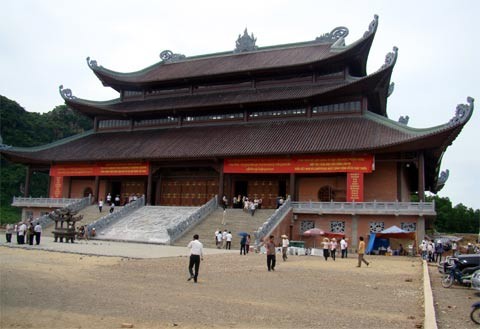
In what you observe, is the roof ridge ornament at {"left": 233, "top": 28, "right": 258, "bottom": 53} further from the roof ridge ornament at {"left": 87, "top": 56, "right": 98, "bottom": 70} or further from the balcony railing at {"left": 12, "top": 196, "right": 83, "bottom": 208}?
the balcony railing at {"left": 12, "top": 196, "right": 83, "bottom": 208}

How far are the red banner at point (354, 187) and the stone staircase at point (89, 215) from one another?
1642 centimetres

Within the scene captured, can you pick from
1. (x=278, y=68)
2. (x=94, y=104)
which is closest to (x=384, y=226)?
(x=278, y=68)

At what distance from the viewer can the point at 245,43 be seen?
4597 cm

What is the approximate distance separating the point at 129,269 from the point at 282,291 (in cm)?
565

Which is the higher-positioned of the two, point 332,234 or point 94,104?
point 94,104

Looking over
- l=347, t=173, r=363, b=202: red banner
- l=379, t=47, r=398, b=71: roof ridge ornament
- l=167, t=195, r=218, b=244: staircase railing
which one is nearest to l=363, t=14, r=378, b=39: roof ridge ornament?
l=379, t=47, r=398, b=71: roof ridge ornament

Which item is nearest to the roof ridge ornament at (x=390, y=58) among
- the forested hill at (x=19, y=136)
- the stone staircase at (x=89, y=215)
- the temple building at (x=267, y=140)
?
the temple building at (x=267, y=140)

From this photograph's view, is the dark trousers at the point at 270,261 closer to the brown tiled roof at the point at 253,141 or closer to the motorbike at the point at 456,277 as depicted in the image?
the motorbike at the point at 456,277

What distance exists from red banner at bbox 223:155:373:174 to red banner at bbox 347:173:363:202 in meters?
0.39

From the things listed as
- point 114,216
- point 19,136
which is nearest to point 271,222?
point 114,216

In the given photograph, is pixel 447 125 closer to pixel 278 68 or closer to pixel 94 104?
pixel 278 68

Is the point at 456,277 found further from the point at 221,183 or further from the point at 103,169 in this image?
the point at 103,169

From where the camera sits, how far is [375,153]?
30109mm

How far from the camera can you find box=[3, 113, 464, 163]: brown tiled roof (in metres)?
29.3
